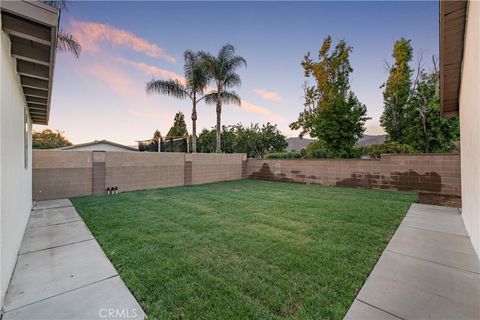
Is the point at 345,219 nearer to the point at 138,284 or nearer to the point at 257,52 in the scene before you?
the point at 138,284

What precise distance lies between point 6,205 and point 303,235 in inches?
155

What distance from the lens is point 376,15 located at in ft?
29.3

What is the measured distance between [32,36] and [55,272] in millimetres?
2796

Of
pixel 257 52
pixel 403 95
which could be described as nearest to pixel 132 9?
pixel 257 52

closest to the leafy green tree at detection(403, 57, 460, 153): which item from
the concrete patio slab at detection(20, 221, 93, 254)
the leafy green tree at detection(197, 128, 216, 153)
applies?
the leafy green tree at detection(197, 128, 216, 153)

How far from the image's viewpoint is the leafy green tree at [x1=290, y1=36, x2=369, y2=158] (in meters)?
12.2

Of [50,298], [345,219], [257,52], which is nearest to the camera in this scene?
[50,298]

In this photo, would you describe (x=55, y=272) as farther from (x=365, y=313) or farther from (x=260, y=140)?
(x=260, y=140)

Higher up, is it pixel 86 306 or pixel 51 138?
pixel 51 138

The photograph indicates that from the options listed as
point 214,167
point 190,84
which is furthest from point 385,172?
point 190,84

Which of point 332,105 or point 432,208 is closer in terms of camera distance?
point 432,208

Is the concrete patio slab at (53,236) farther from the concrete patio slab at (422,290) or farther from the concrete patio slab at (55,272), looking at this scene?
the concrete patio slab at (422,290)

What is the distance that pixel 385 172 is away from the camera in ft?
28.1

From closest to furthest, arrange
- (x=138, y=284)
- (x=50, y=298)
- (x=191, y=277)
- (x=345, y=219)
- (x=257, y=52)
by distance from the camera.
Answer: (x=50, y=298), (x=138, y=284), (x=191, y=277), (x=345, y=219), (x=257, y=52)
